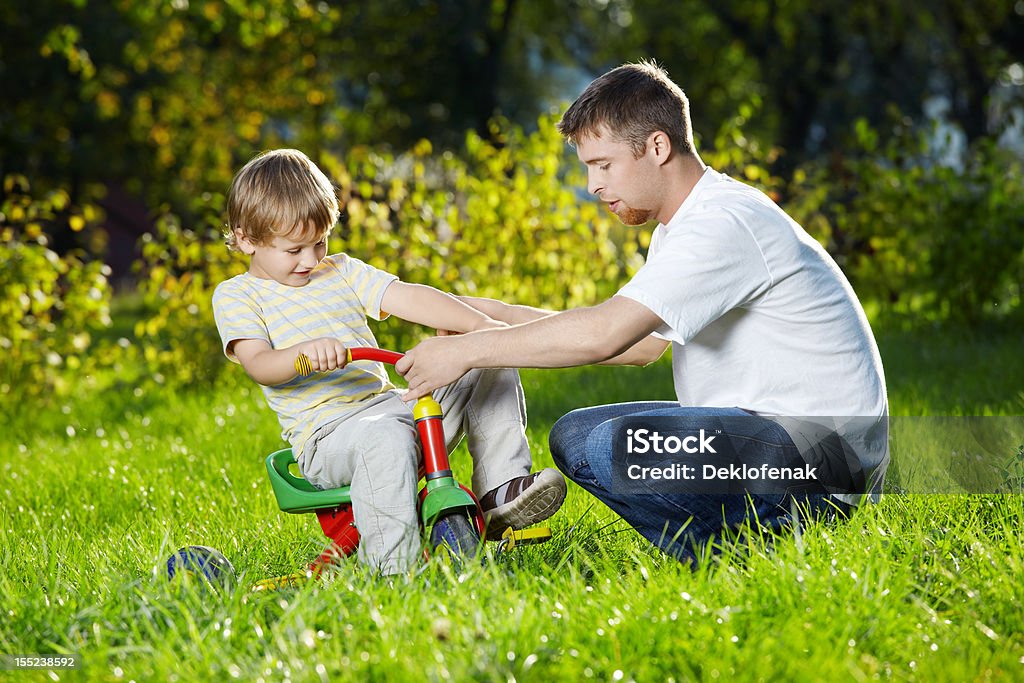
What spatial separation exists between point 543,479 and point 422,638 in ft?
2.37

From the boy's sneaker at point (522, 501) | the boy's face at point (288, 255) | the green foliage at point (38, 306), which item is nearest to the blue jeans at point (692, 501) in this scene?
the boy's sneaker at point (522, 501)

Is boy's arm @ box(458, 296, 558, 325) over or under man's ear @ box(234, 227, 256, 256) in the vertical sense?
under

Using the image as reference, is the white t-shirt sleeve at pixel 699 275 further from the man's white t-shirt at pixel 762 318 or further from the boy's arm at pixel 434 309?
the boy's arm at pixel 434 309

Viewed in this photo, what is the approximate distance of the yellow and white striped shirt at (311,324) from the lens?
323 centimetres

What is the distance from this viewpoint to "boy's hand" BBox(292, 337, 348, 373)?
2.91 meters

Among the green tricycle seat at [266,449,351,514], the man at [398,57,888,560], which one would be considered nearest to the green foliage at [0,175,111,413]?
the green tricycle seat at [266,449,351,514]

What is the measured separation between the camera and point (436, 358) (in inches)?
117

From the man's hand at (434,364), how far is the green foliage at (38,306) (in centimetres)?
437

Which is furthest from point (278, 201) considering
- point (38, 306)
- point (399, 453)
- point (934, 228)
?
point (934, 228)

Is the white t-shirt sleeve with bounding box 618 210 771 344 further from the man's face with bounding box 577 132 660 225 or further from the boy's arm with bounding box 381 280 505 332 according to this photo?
the boy's arm with bounding box 381 280 505 332

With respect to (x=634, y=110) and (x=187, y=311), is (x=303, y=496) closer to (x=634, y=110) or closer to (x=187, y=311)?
(x=634, y=110)

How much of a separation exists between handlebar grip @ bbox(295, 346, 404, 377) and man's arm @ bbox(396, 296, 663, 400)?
2.4 inches

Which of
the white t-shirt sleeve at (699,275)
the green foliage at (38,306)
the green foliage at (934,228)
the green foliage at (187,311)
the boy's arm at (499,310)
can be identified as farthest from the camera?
the green foliage at (934,228)

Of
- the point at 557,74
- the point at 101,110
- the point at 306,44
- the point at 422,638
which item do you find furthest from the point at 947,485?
the point at 557,74
